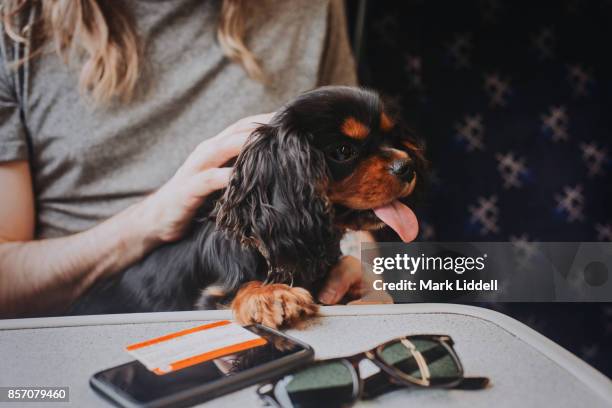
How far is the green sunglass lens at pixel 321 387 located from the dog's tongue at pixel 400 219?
0.15m

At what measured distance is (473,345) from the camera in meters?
0.51

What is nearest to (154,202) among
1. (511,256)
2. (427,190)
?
(427,190)

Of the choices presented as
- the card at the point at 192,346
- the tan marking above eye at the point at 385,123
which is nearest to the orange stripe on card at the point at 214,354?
the card at the point at 192,346

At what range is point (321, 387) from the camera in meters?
0.45

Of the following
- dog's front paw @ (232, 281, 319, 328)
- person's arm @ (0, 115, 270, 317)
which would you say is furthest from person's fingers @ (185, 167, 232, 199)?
dog's front paw @ (232, 281, 319, 328)

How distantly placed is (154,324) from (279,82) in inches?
12.0

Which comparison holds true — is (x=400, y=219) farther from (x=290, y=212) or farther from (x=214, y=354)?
(x=214, y=354)

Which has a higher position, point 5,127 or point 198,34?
point 198,34

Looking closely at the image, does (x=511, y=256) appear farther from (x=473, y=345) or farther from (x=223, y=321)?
(x=223, y=321)

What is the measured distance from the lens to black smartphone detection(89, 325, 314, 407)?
432 mm

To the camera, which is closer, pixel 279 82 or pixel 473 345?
pixel 473 345

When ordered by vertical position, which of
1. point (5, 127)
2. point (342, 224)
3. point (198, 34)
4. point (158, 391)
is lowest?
point (158, 391)

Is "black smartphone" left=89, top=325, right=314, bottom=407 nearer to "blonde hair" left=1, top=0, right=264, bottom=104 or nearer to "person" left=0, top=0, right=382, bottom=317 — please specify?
"person" left=0, top=0, right=382, bottom=317

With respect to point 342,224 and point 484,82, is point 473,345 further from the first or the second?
point 484,82
